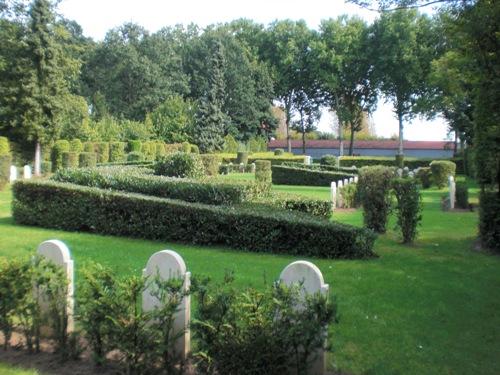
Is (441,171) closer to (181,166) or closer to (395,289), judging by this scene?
(181,166)

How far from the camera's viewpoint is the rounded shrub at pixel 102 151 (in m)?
37.1

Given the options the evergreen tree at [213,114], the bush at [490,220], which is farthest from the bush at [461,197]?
the evergreen tree at [213,114]

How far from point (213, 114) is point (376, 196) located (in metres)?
45.7

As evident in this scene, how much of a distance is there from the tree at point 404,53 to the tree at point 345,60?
1.64m

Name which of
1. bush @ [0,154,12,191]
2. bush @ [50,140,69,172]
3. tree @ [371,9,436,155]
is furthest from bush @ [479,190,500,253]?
tree @ [371,9,436,155]

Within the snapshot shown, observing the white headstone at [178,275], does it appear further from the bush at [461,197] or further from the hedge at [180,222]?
the bush at [461,197]

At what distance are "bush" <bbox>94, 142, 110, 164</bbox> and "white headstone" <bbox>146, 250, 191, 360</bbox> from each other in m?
34.1

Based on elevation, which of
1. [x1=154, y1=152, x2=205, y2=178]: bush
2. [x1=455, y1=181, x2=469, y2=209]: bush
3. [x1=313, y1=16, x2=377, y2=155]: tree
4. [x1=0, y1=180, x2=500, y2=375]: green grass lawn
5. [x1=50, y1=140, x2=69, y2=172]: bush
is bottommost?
[x1=0, y1=180, x2=500, y2=375]: green grass lawn

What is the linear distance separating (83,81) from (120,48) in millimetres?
5768

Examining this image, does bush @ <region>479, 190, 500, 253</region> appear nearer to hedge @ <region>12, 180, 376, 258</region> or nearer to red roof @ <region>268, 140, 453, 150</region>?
hedge @ <region>12, 180, 376, 258</region>

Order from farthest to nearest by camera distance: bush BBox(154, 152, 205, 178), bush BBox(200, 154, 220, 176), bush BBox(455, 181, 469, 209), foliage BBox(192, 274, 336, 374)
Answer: bush BBox(200, 154, 220, 176) < bush BBox(455, 181, 469, 209) < bush BBox(154, 152, 205, 178) < foliage BBox(192, 274, 336, 374)

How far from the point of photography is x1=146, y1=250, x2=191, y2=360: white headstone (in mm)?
4266

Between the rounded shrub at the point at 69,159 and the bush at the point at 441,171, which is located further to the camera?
the rounded shrub at the point at 69,159

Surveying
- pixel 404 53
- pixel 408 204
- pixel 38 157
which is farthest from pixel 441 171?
pixel 404 53
